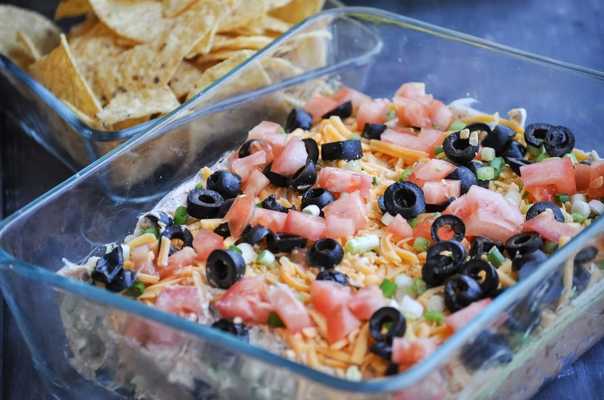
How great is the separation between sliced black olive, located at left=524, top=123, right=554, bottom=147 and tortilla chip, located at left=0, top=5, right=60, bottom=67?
6.09ft

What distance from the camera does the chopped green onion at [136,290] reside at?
2258 millimetres

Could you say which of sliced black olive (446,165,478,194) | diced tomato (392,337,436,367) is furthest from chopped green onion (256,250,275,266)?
sliced black olive (446,165,478,194)

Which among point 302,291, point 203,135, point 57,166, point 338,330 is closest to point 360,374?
point 338,330

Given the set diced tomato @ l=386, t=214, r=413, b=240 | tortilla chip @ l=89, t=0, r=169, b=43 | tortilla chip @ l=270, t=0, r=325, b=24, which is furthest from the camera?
tortilla chip @ l=270, t=0, r=325, b=24

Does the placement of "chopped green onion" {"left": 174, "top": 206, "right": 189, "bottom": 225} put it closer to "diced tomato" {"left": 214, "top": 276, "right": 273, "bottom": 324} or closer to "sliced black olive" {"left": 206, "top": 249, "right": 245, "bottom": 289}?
"sliced black olive" {"left": 206, "top": 249, "right": 245, "bottom": 289}

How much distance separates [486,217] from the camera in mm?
2361

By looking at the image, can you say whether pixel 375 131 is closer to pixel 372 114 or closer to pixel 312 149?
pixel 372 114

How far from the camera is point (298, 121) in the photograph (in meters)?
2.90

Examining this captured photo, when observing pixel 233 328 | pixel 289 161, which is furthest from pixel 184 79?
pixel 233 328

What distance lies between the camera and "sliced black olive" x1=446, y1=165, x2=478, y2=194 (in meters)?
2.52

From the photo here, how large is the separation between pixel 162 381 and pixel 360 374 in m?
0.48

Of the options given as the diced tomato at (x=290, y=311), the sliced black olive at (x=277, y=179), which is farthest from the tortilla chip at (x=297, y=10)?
the diced tomato at (x=290, y=311)

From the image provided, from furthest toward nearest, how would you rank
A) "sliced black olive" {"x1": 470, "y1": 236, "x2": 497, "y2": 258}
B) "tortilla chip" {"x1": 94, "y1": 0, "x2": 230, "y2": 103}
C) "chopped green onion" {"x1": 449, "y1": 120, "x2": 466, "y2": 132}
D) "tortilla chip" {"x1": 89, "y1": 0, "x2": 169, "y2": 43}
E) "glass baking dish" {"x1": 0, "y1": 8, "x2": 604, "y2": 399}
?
"tortilla chip" {"x1": 89, "y1": 0, "x2": 169, "y2": 43}
"tortilla chip" {"x1": 94, "y1": 0, "x2": 230, "y2": 103}
"chopped green onion" {"x1": 449, "y1": 120, "x2": 466, "y2": 132}
"sliced black olive" {"x1": 470, "y1": 236, "x2": 497, "y2": 258}
"glass baking dish" {"x1": 0, "y1": 8, "x2": 604, "y2": 399}

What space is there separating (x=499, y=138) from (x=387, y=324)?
0.89 m
